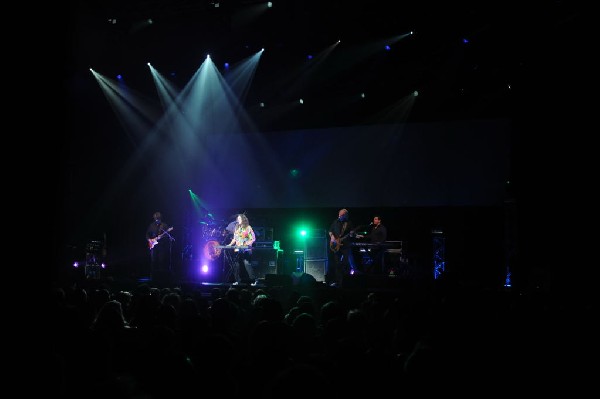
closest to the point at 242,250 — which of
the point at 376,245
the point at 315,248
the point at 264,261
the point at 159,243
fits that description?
the point at 264,261

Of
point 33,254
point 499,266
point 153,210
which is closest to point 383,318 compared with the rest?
point 33,254

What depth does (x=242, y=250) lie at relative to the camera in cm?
1306

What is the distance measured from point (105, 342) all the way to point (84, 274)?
11.1 m

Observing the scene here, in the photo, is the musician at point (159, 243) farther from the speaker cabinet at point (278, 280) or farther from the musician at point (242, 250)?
the speaker cabinet at point (278, 280)

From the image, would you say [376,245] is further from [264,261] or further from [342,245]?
[264,261]

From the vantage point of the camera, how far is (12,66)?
8789mm

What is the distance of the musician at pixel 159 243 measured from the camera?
45.9 feet

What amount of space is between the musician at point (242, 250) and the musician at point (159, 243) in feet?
6.65

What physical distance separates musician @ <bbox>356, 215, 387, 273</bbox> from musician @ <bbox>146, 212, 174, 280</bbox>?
17.1ft

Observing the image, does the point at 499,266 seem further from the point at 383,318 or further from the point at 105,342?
the point at 105,342

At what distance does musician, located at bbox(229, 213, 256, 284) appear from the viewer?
43.0 ft

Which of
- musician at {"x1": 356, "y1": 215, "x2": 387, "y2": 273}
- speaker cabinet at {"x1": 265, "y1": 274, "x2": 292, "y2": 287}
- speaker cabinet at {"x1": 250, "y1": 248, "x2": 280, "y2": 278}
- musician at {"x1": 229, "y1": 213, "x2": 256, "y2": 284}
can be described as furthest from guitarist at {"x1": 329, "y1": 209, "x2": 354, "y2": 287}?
speaker cabinet at {"x1": 265, "y1": 274, "x2": 292, "y2": 287}

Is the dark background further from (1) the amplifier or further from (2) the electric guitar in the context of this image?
(1) the amplifier

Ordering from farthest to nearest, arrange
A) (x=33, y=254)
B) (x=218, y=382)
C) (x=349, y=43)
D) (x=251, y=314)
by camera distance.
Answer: (x=349, y=43)
(x=33, y=254)
(x=251, y=314)
(x=218, y=382)
